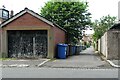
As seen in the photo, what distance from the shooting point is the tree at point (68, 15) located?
124 ft

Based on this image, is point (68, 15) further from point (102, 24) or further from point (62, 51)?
point (102, 24)

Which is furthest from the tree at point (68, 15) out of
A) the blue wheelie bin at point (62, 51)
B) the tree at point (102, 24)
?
the tree at point (102, 24)

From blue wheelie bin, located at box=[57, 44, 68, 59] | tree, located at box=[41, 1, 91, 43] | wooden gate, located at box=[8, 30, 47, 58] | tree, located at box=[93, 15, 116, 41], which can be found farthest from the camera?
tree, located at box=[93, 15, 116, 41]

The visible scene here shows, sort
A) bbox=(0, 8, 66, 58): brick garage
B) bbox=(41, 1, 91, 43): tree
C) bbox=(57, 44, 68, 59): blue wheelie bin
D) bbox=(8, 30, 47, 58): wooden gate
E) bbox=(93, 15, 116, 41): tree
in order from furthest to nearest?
bbox=(93, 15, 116, 41): tree
bbox=(41, 1, 91, 43): tree
bbox=(57, 44, 68, 59): blue wheelie bin
bbox=(8, 30, 47, 58): wooden gate
bbox=(0, 8, 66, 58): brick garage

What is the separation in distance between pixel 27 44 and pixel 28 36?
0.72 meters

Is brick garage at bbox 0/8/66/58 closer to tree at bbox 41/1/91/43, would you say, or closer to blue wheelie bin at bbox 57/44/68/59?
blue wheelie bin at bbox 57/44/68/59

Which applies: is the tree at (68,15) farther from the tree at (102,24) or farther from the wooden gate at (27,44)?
the tree at (102,24)

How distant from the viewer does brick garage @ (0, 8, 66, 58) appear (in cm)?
2677

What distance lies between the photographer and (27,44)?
90.1 ft

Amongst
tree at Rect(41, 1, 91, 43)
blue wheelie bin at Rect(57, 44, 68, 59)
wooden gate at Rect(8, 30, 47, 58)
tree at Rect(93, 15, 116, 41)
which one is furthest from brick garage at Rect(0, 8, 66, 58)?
tree at Rect(93, 15, 116, 41)

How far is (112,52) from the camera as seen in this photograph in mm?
24469

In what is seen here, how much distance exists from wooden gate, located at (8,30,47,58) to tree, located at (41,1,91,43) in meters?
10.6

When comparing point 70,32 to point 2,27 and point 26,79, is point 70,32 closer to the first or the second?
point 2,27

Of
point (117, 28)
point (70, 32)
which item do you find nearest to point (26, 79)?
point (117, 28)
